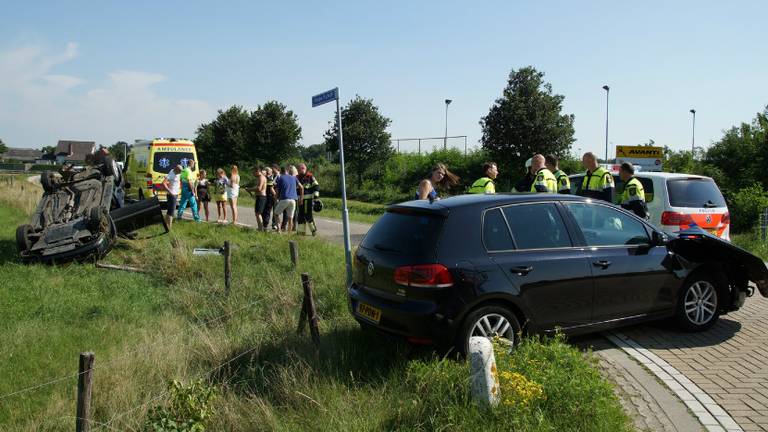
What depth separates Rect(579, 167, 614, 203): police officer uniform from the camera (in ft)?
29.7

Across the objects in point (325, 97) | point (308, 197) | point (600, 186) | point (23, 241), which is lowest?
point (23, 241)

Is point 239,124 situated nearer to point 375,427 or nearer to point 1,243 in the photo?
point 1,243

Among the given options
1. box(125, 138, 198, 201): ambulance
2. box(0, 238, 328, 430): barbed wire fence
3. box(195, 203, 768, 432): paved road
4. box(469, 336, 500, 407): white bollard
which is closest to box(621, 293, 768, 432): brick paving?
box(195, 203, 768, 432): paved road

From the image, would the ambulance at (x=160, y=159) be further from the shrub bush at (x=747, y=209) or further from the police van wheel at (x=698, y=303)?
the shrub bush at (x=747, y=209)

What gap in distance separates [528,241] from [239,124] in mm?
35274

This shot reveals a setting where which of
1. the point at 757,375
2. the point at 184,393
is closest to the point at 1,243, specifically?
the point at 184,393

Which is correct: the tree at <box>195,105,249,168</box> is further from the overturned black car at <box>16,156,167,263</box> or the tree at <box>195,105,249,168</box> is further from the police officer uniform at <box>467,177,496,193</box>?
the police officer uniform at <box>467,177,496,193</box>

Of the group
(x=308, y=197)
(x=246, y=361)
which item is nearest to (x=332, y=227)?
(x=308, y=197)

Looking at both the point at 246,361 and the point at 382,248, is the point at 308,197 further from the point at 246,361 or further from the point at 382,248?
the point at 382,248

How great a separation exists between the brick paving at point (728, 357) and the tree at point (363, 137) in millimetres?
27122

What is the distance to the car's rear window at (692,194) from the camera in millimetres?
9039

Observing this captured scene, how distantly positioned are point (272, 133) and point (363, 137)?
6.76m

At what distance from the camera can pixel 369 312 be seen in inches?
208

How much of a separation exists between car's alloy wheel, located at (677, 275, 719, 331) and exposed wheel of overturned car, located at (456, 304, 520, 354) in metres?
2.24
